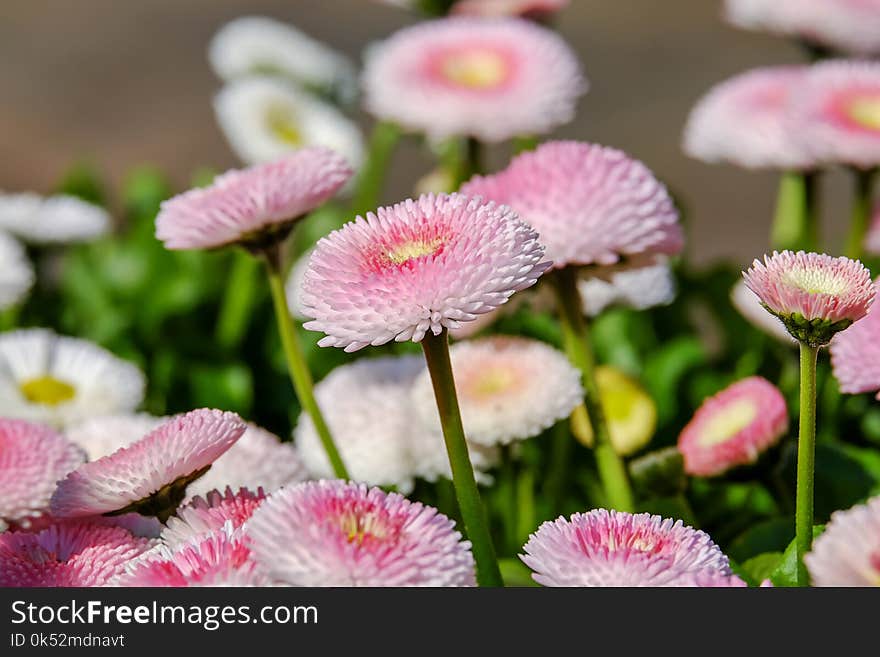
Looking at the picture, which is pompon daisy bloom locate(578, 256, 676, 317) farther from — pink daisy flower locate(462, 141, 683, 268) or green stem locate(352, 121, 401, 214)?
green stem locate(352, 121, 401, 214)

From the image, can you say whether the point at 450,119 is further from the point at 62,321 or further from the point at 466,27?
the point at 62,321

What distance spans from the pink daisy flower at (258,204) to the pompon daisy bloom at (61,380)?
311 mm

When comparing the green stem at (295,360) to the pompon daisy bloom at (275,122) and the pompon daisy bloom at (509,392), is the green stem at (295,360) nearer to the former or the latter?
the pompon daisy bloom at (509,392)

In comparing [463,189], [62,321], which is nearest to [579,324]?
[463,189]

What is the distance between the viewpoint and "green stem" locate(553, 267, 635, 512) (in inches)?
27.7

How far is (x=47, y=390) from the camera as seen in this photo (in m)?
0.98

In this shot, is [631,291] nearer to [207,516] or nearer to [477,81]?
[477,81]

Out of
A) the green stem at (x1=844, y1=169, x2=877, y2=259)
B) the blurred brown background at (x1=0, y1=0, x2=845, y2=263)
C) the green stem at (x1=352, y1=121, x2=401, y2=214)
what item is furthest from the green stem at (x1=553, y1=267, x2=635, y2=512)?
the blurred brown background at (x1=0, y1=0, x2=845, y2=263)

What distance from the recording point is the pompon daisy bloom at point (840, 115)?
2.97 feet

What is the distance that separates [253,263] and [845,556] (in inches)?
36.5

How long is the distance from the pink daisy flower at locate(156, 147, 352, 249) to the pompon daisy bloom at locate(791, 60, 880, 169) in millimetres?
412

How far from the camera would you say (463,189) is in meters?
0.70

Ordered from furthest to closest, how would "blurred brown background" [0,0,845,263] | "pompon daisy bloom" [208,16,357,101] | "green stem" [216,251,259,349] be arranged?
1. "blurred brown background" [0,0,845,263]
2. "pompon daisy bloom" [208,16,357,101]
3. "green stem" [216,251,259,349]

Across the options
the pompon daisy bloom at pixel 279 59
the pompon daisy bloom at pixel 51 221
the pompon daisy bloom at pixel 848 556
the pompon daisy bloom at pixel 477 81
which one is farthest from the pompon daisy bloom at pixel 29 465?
the pompon daisy bloom at pixel 279 59
